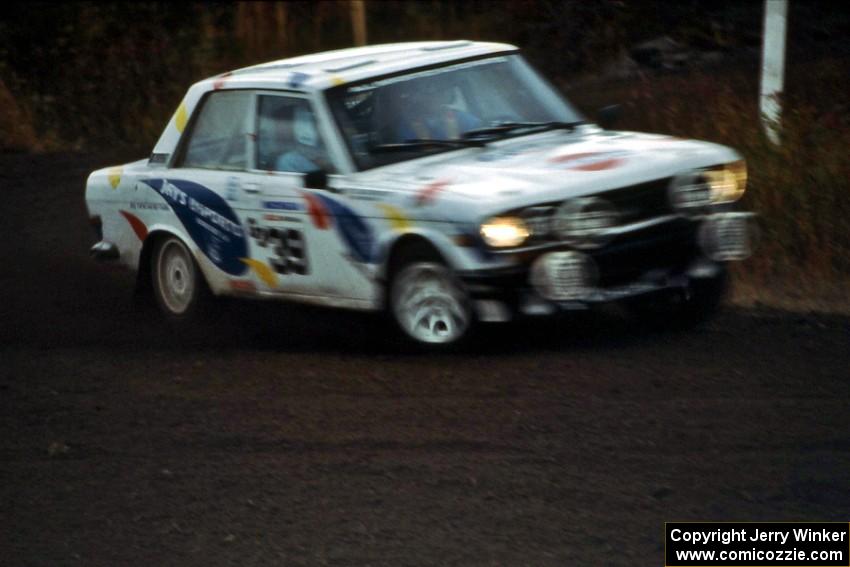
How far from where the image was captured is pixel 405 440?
6352 millimetres

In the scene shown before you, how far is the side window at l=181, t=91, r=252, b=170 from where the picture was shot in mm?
8883

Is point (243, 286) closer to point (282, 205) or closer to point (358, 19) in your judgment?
point (282, 205)

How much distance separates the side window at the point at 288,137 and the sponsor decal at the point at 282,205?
0.20 metres

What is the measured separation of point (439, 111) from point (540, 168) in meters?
1.01

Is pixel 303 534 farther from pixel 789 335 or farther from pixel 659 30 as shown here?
pixel 659 30

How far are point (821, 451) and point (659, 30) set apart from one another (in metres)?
13.5

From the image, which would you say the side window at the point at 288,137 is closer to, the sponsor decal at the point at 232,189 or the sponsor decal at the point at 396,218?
the sponsor decal at the point at 232,189

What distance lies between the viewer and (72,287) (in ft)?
36.2

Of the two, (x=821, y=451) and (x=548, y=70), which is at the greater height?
(x=821, y=451)

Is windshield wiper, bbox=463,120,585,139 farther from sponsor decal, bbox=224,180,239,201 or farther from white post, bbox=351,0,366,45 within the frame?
white post, bbox=351,0,366,45

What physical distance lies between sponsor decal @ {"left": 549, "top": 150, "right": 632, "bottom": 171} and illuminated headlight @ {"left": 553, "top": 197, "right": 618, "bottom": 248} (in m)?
0.24

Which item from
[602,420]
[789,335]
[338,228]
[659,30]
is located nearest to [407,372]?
[338,228]

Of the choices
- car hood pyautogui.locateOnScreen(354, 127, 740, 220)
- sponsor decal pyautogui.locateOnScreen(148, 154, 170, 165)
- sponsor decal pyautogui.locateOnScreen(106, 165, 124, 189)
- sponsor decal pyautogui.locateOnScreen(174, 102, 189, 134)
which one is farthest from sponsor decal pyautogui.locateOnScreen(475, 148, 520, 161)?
sponsor decal pyautogui.locateOnScreen(106, 165, 124, 189)

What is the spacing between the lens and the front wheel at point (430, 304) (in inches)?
300
